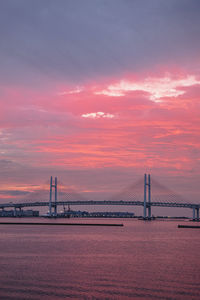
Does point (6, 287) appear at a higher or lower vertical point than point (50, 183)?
lower

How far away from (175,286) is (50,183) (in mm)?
93393

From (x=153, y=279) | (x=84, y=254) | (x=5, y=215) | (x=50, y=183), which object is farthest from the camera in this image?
(x=5, y=215)

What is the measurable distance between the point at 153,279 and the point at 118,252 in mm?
12266

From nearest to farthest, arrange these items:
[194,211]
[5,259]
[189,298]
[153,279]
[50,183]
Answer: [189,298] < [153,279] < [5,259] < [194,211] < [50,183]

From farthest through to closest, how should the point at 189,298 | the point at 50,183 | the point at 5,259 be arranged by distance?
the point at 50,183 → the point at 5,259 → the point at 189,298

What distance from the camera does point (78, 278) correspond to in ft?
61.9

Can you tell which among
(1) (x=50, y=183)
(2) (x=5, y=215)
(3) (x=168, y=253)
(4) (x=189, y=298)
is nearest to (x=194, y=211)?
(1) (x=50, y=183)

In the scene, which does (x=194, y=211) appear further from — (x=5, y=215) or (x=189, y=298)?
(x=5, y=215)

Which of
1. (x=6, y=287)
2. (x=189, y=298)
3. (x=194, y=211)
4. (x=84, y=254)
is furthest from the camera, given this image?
(x=194, y=211)

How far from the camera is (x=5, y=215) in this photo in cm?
18950

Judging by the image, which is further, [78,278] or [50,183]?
[50,183]

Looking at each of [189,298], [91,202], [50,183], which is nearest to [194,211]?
[91,202]

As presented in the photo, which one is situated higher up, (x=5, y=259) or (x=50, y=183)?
(x=50, y=183)

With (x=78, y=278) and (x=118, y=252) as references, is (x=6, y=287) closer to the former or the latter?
(x=78, y=278)
